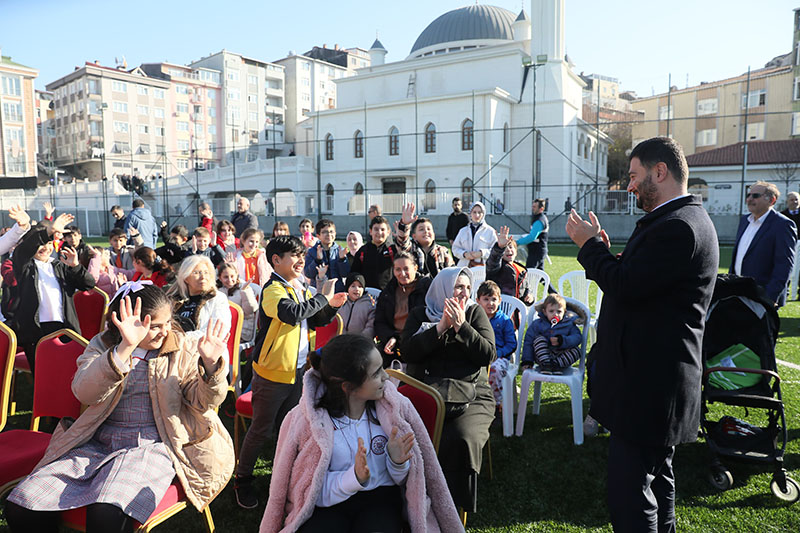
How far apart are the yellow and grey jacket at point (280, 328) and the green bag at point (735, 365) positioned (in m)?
2.87

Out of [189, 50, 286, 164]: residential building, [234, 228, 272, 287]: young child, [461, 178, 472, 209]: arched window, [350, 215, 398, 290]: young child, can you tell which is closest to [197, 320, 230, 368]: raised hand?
[350, 215, 398, 290]: young child

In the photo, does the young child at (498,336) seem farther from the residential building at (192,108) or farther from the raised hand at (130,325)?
the residential building at (192,108)

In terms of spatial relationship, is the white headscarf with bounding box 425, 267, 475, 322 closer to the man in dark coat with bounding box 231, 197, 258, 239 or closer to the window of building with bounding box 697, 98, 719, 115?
the man in dark coat with bounding box 231, 197, 258, 239

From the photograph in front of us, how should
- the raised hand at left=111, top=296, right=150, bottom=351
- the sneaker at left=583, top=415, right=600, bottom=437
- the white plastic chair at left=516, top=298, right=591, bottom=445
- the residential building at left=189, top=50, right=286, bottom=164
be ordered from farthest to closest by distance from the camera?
1. the residential building at left=189, top=50, right=286, bottom=164
2. the sneaker at left=583, top=415, right=600, bottom=437
3. the white plastic chair at left=516, top=298, right=591, bottom=445
4. the raised hand at left=111, top=296, right=150, bottom=351

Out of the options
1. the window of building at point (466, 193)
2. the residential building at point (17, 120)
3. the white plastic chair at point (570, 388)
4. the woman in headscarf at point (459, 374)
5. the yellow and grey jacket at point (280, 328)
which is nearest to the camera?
the woman in headscarf at point (459, 374)

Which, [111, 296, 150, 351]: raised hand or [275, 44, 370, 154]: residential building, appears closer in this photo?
[111, 296, 150, 351]: raised hand

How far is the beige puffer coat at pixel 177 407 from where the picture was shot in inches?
96.5

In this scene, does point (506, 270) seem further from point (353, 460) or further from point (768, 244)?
point (353, 460)

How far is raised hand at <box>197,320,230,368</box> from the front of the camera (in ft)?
7.86

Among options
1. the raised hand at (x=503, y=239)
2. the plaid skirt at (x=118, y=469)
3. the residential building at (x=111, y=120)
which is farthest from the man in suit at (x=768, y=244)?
the residential building at (x=111, y=120)

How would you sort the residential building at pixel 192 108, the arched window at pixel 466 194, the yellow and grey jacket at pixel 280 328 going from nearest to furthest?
1. the yellow and grey jacket at pixel 280 328
2. the arched window at pixel 466 194
3. the residential building at pixel 192 108

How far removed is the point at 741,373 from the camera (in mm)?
3713

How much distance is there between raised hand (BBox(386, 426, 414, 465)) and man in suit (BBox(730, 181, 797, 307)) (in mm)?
4369

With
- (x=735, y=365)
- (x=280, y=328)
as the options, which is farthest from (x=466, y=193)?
(x=280, y=328)
